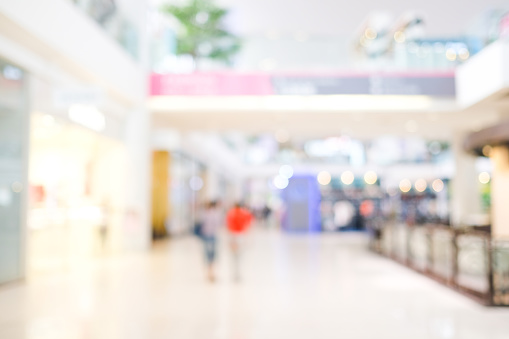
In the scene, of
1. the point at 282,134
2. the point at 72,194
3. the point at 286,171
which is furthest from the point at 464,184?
the point at 72,194

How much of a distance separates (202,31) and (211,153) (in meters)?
8.75

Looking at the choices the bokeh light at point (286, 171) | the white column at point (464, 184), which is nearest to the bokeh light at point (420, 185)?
the bokeh light at point (286, 171)

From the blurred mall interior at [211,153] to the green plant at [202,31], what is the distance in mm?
55

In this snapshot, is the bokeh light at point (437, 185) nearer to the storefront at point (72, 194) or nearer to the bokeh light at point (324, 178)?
the bokeh light at point (324, 178)

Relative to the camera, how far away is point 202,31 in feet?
55.0

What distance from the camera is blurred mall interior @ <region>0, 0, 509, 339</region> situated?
6094 mm

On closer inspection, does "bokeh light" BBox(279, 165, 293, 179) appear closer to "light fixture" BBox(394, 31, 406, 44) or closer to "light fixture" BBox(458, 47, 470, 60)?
"light fixture" BBox(394, 31, 406, 44)

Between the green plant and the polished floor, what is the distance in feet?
24.0

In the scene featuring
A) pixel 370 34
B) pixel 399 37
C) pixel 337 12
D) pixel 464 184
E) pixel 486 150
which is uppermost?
pixel 337 12

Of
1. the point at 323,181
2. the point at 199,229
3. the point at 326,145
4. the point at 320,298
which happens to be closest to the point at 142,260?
the point at 199,229

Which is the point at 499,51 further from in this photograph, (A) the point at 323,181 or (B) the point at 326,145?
(B) the point at 326,145

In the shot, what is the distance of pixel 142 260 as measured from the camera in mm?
11320

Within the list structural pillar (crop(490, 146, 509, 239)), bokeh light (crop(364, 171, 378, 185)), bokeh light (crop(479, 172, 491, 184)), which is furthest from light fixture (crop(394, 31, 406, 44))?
bokeh light (crop(364, 171, 378, 185))

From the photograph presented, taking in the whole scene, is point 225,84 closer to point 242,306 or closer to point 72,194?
point 72,194
